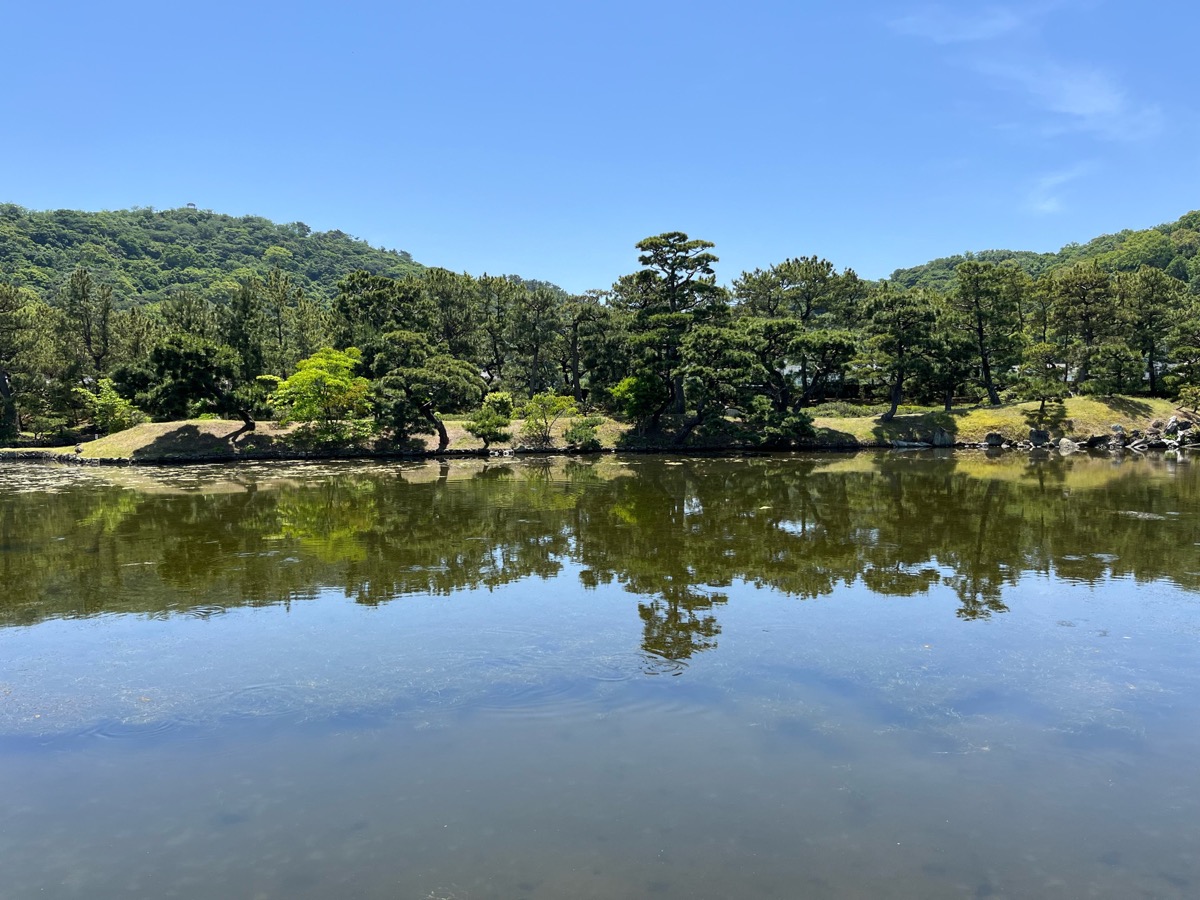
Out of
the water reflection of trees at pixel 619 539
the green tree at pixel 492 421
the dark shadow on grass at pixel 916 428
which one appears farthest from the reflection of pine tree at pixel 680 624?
the dark shadow on grass at pixel 916 428

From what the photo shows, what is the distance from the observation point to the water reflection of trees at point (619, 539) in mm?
11398

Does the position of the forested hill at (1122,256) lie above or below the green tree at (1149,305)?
above

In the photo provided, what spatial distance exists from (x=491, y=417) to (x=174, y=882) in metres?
30.8

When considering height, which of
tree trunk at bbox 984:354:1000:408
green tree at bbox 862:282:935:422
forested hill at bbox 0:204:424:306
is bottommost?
tree trunk at bbox 984:354:1000:408

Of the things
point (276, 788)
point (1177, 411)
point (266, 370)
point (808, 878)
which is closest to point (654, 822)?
point (808, 878)

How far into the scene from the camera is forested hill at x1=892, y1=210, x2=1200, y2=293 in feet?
219

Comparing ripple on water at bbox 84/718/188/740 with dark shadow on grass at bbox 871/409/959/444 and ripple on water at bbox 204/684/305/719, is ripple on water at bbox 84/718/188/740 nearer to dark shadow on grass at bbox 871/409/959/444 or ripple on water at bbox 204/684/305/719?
→ ripple on water at bbox 204/684/305/719

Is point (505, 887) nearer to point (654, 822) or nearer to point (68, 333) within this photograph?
point (654, 822)

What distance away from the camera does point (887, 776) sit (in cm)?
573

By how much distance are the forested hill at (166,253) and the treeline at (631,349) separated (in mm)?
26591

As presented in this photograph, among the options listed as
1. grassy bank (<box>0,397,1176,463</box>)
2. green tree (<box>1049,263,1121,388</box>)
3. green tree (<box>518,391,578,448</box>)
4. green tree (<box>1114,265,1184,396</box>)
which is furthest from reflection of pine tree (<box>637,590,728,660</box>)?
green tree (<box>1114,265,1184,396</box>)

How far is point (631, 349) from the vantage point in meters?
39.8

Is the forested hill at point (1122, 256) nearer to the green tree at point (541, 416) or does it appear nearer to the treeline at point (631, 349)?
the treeline at point (631, 349)

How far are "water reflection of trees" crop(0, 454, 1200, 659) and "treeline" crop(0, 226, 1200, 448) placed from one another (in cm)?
1065
